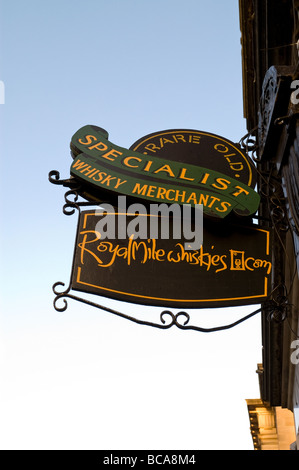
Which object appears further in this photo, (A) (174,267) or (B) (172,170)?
(B) (172,170)

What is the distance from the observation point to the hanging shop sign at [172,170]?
5.48 meters

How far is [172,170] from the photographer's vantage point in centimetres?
572

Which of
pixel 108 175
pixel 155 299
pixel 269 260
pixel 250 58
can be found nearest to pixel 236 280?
pixel 269 260

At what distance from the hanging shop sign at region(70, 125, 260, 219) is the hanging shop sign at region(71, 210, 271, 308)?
29 centimetres

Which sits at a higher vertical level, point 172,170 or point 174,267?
point 172,170

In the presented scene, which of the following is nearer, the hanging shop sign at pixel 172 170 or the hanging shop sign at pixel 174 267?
the hanging shop sign at pixel 174 267

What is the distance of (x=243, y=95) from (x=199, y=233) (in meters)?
4.98

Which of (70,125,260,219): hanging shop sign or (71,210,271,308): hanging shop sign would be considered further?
(70,125,260,219): hanging shop sign

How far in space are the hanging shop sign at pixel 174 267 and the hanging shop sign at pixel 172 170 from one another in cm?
29

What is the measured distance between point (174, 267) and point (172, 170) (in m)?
1.15

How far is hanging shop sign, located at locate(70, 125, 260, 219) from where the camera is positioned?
5.48 meters

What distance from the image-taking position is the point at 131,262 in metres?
5.24

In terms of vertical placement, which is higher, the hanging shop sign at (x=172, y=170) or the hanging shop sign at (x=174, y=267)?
the hanging shop sign at (x=172, y=170)

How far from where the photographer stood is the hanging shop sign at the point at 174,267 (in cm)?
503
